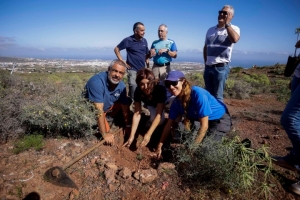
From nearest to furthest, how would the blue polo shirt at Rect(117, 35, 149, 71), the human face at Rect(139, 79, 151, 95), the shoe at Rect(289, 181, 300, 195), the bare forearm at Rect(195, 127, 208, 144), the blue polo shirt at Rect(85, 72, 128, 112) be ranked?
the shoe at Rect(289, 181, 300, 195) < the bare forearm at Rect(195, 127, 208, 144) < the human face at Rect(139, 79, 151, 95) < the blue polo shirt at Rect(85, 72, 128, 112) < the blue polo shirt at Rect(117, 35, 149, 71)

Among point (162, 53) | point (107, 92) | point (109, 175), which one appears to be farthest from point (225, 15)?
point (109, 175)

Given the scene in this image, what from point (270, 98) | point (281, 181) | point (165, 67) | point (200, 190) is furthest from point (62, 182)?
point (270, 98)

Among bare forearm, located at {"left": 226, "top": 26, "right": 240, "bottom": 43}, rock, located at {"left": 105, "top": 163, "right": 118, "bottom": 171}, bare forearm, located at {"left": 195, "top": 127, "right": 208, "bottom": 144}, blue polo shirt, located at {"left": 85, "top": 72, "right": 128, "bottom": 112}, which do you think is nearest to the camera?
bare forearm, located at {"left": 195, "top": 127, "right": 208, "bottom": 144}

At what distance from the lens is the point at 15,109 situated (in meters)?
3.37

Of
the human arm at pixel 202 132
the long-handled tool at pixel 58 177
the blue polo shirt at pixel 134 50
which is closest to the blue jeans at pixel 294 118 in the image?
the human arm at pixel 202 132

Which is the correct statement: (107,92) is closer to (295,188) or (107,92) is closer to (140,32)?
(140,32)

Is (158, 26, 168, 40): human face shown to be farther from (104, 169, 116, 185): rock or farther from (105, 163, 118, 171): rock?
(104, 169, 116, 185): rock

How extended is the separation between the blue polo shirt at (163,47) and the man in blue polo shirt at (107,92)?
1.45m

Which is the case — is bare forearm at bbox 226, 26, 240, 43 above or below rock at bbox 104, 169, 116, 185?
above

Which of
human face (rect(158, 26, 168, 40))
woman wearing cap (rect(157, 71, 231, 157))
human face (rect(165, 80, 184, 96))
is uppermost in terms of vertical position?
human face (rect(158, 26, 168, 40))

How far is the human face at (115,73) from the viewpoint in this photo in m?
3.13

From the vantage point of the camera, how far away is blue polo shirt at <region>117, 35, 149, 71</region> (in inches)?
187

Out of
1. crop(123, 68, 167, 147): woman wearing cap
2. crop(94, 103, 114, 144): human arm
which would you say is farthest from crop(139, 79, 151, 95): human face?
crop(94, 103, 114, 144): human arm

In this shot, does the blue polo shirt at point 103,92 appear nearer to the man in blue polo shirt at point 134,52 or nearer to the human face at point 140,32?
the man in blue polo shirt at point 134,52
